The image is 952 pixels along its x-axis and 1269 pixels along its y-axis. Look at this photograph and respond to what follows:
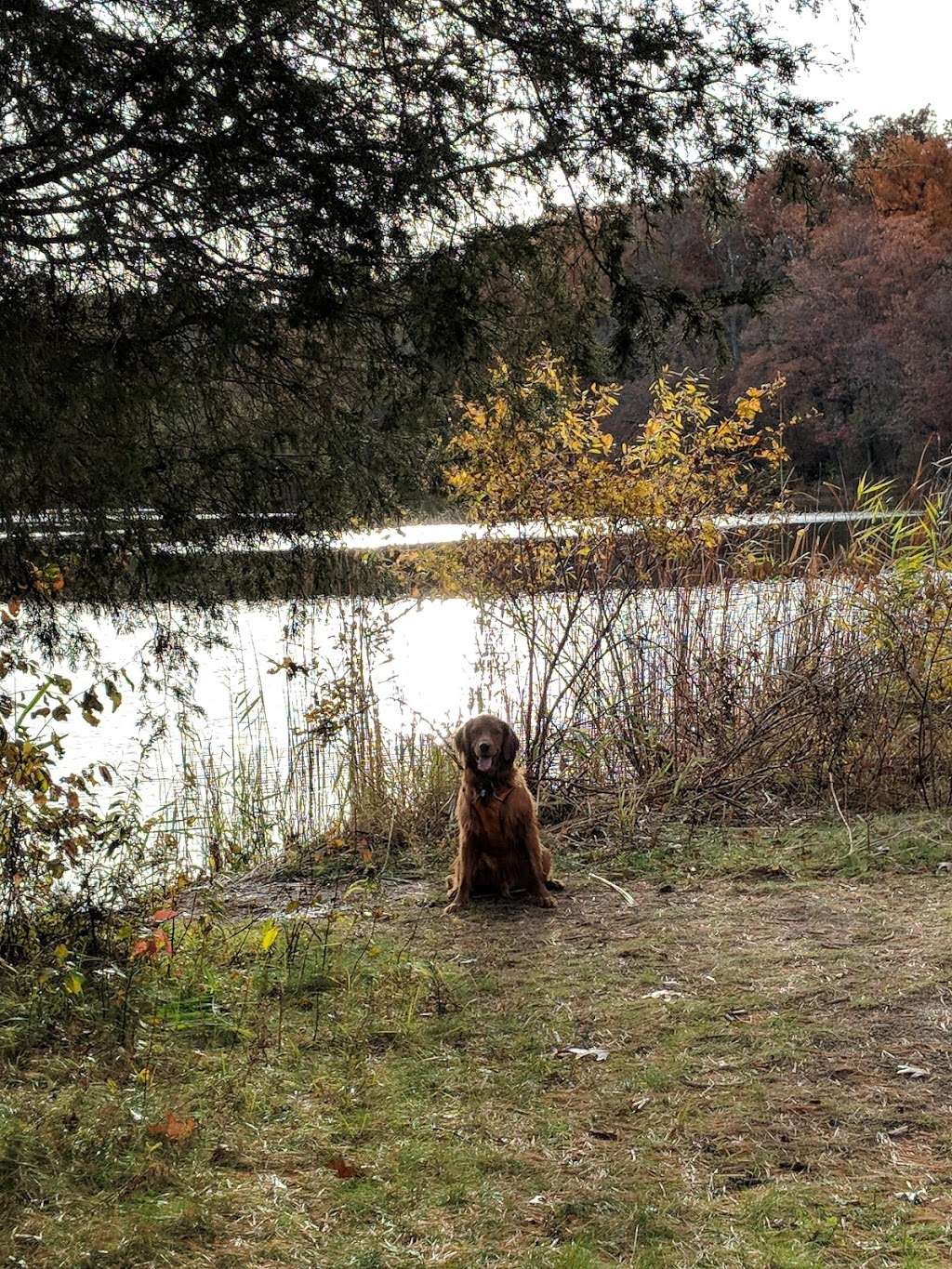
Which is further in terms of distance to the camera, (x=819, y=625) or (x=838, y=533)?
(x=838, y=533)

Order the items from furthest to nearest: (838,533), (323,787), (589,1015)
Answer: (838,533) → (323,787) → (589,1015)

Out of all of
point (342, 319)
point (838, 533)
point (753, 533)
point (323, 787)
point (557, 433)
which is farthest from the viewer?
point (838, 533)

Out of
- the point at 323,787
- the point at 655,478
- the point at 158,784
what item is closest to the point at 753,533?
the point at 655,478

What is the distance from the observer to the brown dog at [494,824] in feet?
20.1

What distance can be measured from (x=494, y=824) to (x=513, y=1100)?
7.42 ft

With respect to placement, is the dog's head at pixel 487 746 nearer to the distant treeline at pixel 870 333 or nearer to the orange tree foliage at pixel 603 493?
the orange tree foliage at pixel 603 493

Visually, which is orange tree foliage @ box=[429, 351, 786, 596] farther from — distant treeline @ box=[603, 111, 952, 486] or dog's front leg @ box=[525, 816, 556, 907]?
distant treeline @ box=[603, 111, 952, 486]

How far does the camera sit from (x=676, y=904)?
20.6 feet

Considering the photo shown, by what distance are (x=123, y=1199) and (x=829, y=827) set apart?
5.18 m

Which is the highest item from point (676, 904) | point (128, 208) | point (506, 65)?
point (506, 65)

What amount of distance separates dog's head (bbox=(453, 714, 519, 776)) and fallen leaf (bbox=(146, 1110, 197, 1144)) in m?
2.72

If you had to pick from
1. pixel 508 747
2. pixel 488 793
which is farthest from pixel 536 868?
pixel 508 747

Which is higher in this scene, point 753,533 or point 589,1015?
point 753,533

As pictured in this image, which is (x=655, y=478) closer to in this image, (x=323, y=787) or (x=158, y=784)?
(x=323, y=787)
